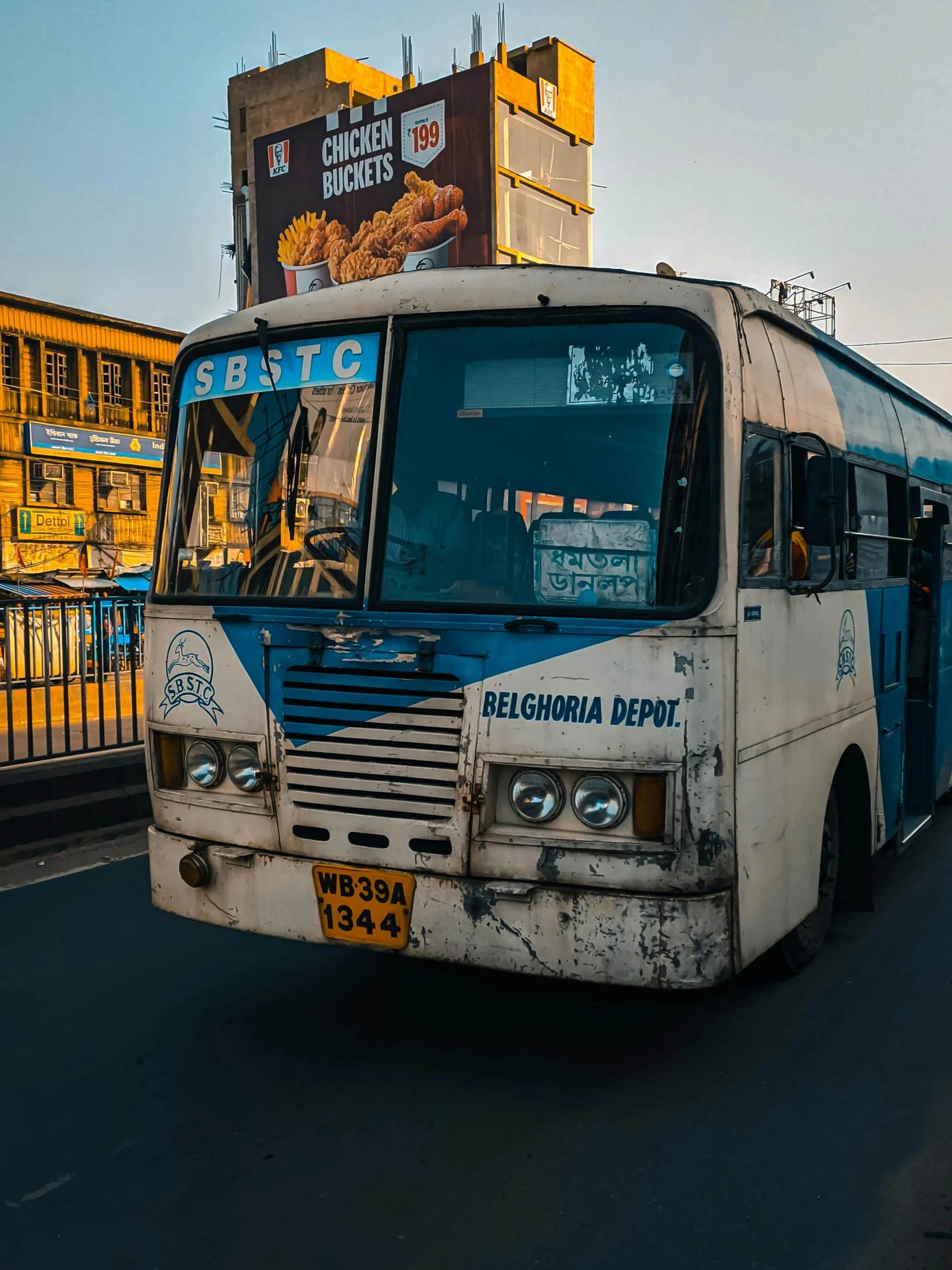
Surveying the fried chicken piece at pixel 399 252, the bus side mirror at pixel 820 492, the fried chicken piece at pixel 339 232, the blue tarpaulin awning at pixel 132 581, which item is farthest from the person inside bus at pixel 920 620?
the fried chicken piece at pixel 339 232

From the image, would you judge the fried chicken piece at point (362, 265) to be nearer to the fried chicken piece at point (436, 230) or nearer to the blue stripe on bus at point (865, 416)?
the fried chicken piece at point (436, 230)

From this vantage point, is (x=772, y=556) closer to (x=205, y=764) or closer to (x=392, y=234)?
(x=205, y=764)

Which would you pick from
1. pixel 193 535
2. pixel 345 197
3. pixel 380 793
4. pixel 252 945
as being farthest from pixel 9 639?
pixel 345 197

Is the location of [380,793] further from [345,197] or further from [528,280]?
[345,197]

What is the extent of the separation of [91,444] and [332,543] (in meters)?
44.5

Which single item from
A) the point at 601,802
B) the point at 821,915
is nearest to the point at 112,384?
the point at 821,915

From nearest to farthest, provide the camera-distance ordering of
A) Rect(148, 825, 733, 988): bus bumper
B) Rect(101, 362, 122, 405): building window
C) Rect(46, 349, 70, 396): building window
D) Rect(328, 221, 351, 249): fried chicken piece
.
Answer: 1. Rect(148, 825, 733, 988): bus bumper
2. Rect(328, 221, 351, 249): fried chicken piece
3. Rect(46, 349, 70, 396): building window
4. Rect(101, 362, 122, 405): building window

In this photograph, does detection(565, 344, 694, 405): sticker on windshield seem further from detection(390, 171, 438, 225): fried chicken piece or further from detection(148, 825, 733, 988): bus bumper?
detection(390, 171, 438, 225): fried chicken piece

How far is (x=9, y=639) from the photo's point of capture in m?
9.32

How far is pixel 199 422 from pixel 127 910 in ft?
9.94

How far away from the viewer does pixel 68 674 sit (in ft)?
31.7

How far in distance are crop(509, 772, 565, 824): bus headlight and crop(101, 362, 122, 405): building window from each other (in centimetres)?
4634

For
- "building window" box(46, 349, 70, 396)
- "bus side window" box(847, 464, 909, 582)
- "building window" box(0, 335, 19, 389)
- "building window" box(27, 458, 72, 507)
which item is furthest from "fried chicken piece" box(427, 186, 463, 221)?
"bus side window" box(847, 464, 909, 582)

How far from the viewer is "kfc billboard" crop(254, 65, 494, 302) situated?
128 feet
